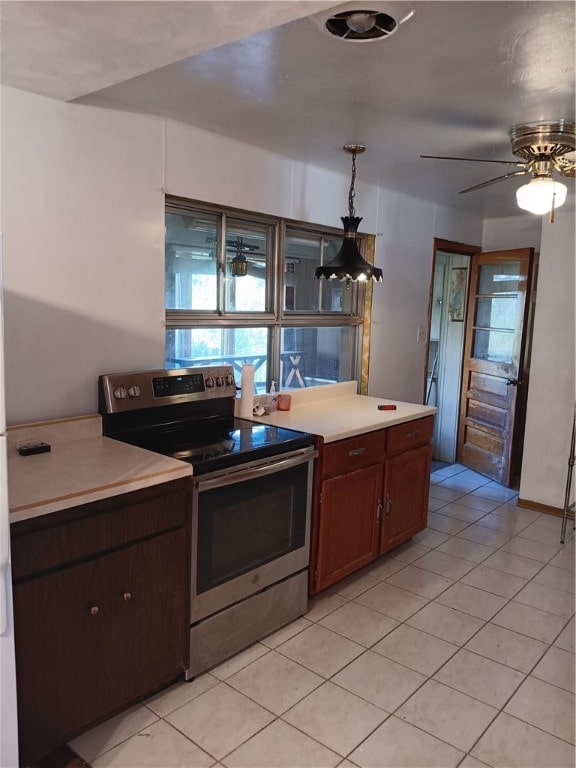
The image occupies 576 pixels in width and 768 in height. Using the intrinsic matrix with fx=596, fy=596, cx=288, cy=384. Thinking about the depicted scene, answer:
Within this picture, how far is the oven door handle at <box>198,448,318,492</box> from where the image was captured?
2.17m

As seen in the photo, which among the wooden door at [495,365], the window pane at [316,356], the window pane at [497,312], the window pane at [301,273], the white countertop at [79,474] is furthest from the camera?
the window pane at [497,312]

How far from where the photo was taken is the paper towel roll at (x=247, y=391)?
2912 mm

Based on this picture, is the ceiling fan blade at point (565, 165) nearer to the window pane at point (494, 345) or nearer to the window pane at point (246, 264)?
the window pane at point (246, 264)

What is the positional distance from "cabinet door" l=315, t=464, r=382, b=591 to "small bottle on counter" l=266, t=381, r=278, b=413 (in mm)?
576

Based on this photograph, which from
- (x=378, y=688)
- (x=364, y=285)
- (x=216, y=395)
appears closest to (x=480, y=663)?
(x=378, y=688)

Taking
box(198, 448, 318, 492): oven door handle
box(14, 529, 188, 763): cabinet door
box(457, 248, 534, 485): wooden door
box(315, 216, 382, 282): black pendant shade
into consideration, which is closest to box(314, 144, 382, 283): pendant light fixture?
box(315, 216, 382, 282): black pendant shade

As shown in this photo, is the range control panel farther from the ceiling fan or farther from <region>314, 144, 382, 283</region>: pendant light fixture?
the ceiling fan

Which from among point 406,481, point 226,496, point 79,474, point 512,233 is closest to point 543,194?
point 406,481

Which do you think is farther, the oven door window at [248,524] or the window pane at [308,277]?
the window pane at [308,277]

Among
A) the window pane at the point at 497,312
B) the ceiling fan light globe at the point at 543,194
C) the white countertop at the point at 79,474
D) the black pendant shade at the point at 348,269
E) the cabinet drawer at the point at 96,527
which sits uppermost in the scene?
the ceiling fan light globe at the point at 543,194

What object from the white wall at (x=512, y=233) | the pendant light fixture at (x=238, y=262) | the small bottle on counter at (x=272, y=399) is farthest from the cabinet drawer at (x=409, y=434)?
the white wall at (x=512, y=233)

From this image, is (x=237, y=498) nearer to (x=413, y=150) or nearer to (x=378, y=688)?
(x=378, y=688)

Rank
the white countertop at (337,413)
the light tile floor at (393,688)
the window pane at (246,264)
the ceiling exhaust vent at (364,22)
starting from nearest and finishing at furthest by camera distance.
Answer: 1. the ceiling exhaust vent at (364,22)
2. the light tile floor at (393,688)
3. the white countertop at (337,413)
4. the window pane at (246,264)

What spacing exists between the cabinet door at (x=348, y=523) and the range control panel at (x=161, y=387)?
2.24 ft
